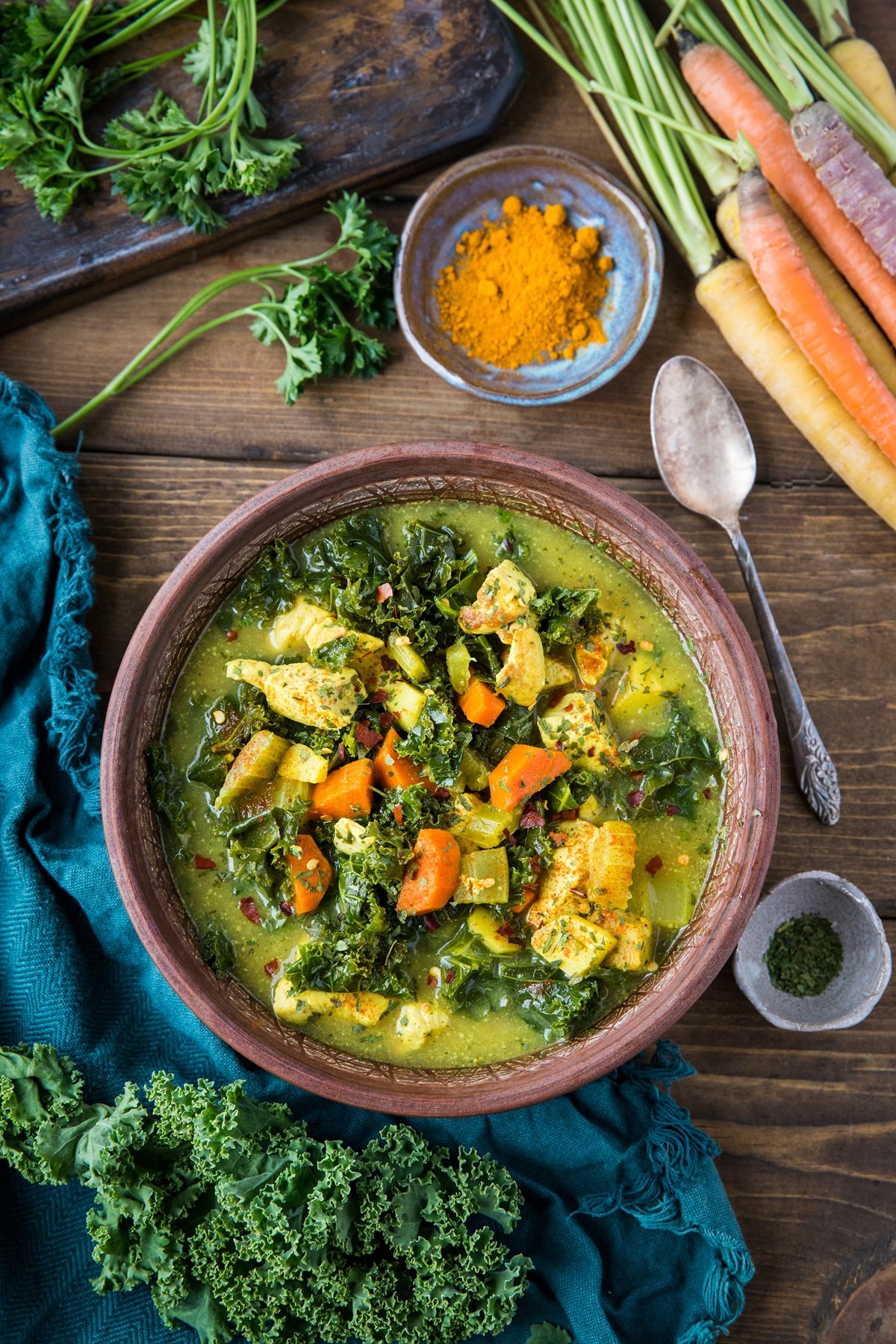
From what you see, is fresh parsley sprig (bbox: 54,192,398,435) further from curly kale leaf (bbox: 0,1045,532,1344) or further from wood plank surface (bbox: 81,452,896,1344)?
curly kale leaf (bbox: 0,1045,532,1344)

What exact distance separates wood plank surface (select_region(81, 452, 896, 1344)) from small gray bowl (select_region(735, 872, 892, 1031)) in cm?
16

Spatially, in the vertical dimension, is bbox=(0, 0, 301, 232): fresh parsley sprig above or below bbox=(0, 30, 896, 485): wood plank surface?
above

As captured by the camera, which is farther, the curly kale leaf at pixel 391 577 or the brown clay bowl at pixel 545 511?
the curly kale leaf at pixel 391 577

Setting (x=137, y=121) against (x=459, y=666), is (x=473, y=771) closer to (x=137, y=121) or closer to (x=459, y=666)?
(x=459, y=666)

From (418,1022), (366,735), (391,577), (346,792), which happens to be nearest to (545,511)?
(391,577)

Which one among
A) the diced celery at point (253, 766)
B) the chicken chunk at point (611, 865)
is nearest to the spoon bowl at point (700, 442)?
the chicken chunk at point (611, 865)

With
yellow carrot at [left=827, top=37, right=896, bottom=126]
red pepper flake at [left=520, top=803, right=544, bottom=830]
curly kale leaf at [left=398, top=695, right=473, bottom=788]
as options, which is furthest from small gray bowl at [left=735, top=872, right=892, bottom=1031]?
yellow carrot at [left=827, top=37, right=896, bottom=126]

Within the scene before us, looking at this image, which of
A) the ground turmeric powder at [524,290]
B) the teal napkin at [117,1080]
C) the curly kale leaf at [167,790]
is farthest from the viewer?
the ground turmeric powder at [524,290]

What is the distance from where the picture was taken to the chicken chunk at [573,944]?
2807mm

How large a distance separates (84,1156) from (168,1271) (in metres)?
0.39

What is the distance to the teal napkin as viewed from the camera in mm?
3086

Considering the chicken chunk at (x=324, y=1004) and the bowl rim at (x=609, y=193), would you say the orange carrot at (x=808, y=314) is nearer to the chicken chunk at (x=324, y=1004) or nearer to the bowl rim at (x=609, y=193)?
the bowl rim at (x=609, y=193)

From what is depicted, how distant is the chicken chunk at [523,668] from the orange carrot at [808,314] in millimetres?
1412

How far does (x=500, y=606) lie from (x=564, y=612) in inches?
8.5
